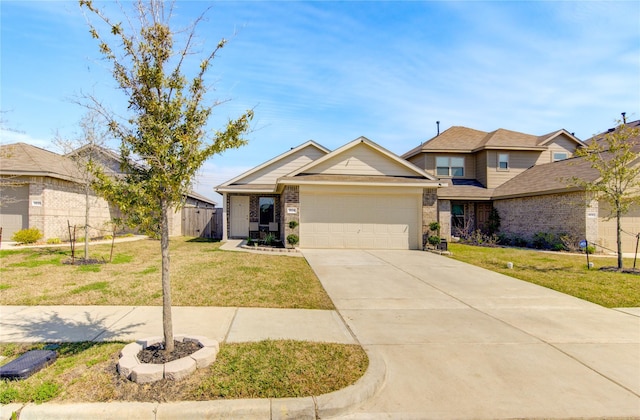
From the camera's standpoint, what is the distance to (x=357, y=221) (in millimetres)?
15281

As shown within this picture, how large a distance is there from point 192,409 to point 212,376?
53 centimetres

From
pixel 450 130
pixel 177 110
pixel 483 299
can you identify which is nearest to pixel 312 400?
pixel 177 110

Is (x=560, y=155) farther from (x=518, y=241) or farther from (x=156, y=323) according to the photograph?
(x=156, y=323)

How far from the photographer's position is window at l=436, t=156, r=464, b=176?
878 inches

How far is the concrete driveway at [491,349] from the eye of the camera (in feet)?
11.1

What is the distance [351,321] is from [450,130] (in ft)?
70.7

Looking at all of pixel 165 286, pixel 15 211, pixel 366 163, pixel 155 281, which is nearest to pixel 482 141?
pixel 366 163

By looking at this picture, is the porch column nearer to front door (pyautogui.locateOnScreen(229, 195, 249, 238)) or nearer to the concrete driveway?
front door (pyautogui.locateOnScreen(229, 195, 249, 238))

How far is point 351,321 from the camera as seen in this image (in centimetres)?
570

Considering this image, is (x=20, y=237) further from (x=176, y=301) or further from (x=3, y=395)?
(x=3, y=395)

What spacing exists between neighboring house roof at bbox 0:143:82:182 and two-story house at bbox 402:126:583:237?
1884cm

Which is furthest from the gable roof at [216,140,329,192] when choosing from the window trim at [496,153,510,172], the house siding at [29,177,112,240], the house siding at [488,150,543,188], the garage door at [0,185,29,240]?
the window trim at [496,153,510,172]

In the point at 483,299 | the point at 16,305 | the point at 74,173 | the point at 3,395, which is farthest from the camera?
the point at 74,173

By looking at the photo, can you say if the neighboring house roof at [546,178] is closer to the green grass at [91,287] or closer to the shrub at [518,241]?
the shrub at [518,241]
